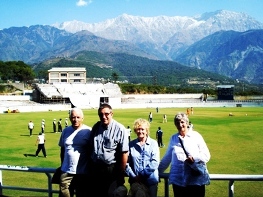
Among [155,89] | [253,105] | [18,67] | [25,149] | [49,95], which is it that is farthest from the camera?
[155,89]

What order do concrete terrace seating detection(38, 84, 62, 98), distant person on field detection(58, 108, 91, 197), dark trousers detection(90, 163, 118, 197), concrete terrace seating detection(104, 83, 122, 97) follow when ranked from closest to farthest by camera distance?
dark trousers detection(90, 163, 118, 197) → distant person on field detection(58, 108, 91, 197) → concrete terrace seating detection(38, 84, 62, 98) → concrete terrace seating detection(104, 83, 122, 97)

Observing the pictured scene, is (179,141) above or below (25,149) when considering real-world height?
above

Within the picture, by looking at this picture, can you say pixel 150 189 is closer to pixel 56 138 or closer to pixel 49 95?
pixel 56 138

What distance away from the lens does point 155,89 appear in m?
149

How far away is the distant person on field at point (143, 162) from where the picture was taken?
19.9ft

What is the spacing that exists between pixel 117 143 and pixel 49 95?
3924 inches

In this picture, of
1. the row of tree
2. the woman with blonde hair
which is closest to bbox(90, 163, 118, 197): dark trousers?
the woman with blonde hair

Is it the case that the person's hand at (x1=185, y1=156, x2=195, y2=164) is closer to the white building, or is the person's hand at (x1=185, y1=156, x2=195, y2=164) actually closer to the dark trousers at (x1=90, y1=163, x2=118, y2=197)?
the dark trousers at (x1=90, y1=163, x2=118, y2=197)

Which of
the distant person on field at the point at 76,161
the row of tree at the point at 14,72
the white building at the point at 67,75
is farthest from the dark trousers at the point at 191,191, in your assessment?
the white building at the point at 67,75

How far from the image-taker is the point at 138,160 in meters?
6.14

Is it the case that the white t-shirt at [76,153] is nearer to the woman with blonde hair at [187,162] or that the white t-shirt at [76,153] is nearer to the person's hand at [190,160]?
the woman with blonde hair at [187,162]

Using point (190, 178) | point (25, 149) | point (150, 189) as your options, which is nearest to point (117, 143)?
point (150, 189)

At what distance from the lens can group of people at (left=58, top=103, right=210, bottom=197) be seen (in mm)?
6074

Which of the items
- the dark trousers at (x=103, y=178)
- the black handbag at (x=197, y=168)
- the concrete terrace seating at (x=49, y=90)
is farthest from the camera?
the concrete terrace seating at (x=49, y=90)
